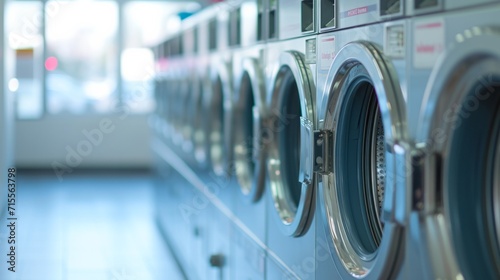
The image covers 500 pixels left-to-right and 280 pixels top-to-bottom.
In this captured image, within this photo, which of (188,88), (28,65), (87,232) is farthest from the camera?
(28,65)

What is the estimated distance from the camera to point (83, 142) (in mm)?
9102

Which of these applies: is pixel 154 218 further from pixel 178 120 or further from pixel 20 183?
pixel 20 183

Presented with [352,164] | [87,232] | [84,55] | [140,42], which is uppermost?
[140,42]

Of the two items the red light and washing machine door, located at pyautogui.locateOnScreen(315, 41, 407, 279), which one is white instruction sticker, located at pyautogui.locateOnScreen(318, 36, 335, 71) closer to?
washing machine door, located at pyautogui.locateOnScreen(315, 41, 407, 279)

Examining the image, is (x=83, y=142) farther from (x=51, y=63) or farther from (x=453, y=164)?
(x=453, y=164)

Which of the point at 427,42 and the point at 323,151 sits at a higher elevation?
the point at 427,42

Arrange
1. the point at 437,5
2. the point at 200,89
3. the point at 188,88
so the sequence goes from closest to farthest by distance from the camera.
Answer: the point at 437,5
the point at 200,89
the point at 188,88

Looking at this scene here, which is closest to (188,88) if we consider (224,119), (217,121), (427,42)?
(217,121)

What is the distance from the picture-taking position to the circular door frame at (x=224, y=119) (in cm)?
329

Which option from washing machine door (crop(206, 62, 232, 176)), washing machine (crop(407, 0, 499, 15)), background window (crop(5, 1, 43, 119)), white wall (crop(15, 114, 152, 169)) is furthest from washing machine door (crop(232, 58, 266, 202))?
background window (crop(5, 1, 43, 119))

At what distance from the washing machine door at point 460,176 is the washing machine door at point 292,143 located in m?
0.69

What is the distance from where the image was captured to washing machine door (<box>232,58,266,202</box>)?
107 inches

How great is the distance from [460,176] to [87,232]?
464 centimetres

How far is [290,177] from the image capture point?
264 cm
